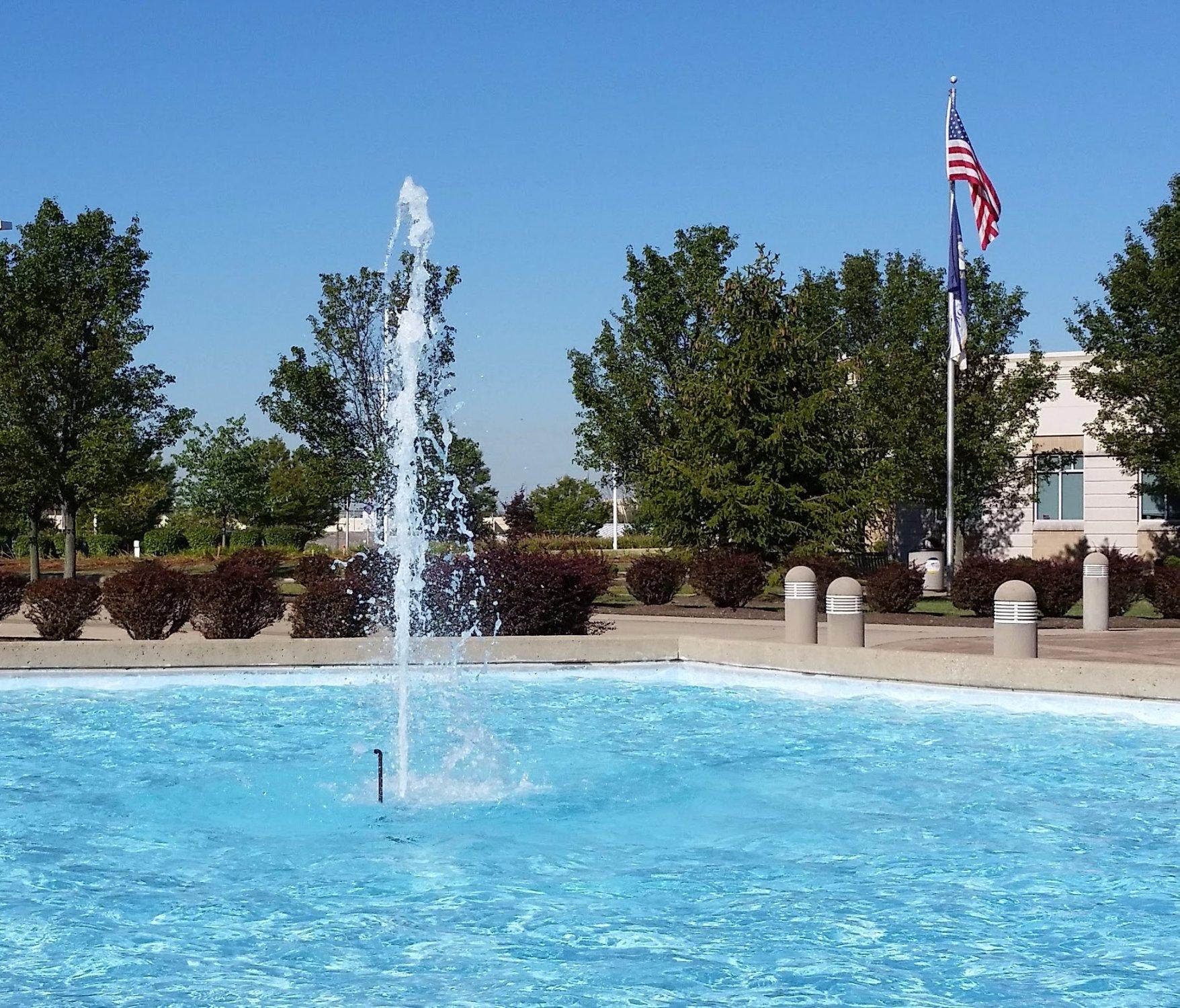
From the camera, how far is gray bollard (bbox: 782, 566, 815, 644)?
58.6 ft

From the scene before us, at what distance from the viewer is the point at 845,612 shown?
56.3 ft

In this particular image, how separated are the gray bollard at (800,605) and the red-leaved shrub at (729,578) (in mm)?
7696

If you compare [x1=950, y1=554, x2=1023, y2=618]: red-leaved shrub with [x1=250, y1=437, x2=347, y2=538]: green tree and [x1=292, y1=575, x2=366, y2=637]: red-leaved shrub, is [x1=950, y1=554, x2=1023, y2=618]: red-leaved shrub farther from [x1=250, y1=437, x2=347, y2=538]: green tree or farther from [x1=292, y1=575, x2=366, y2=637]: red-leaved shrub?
[x1=250, y1=437, x2=347, y2=538]: green tree

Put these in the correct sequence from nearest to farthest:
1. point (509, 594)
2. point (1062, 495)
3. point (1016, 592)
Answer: point (1016, 592) → point (509, 594) → point (1062, 495)

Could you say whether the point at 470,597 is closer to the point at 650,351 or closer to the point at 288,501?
the point at 650,351

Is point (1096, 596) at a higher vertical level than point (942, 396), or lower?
lower

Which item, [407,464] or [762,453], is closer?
[407,464]

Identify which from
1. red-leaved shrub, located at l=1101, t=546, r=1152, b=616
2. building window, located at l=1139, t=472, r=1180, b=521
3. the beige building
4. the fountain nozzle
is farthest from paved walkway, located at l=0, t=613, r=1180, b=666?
building window, located at l=1139, t=472, r=1180, b=521

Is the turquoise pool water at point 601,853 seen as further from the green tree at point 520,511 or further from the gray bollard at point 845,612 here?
the green tree at point 520,511

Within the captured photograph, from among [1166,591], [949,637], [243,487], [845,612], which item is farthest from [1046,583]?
[243,487]

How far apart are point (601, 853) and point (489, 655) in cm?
834

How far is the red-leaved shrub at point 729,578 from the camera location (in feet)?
84.7

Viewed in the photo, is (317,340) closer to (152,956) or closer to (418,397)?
(418,397)

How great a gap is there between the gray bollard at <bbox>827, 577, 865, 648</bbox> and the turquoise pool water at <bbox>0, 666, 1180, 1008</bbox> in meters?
1.13
